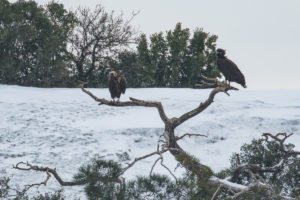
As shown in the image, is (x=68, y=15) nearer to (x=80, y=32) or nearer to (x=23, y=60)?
(x=80, y=32)

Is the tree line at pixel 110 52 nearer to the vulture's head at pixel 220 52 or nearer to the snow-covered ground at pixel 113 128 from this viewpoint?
the snow-covered ground at pixel 113 128

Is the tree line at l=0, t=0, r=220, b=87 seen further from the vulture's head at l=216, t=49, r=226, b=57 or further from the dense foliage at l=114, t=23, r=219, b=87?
the vulture's head at l=216, t=49, r=226, b=57

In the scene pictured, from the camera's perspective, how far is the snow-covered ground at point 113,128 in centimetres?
923

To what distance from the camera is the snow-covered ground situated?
9.23 meters

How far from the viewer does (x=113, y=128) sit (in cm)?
1109

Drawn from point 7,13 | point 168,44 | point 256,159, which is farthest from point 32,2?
point 256,159

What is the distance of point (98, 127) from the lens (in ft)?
36.8

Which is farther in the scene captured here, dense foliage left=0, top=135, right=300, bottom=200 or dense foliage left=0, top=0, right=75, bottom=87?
dense foliage left=0, top=0, right=75, bottom=87

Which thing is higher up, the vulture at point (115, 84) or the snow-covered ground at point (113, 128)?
the vulture at point (115, 84)

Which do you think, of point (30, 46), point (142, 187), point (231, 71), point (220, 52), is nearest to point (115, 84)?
point (220, 52)

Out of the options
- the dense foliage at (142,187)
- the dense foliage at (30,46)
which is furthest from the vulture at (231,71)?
the dense foliage at (30,46)

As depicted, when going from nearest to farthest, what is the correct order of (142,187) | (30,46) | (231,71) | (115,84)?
(142,187) < (231,71) < (115,84) < (30,46)

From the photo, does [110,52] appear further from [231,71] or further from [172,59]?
[231,71]

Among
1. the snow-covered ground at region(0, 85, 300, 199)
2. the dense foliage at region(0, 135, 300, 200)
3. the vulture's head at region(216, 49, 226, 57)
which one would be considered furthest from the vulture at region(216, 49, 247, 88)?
the dense foliage at region(0, 135, 300, 200)
